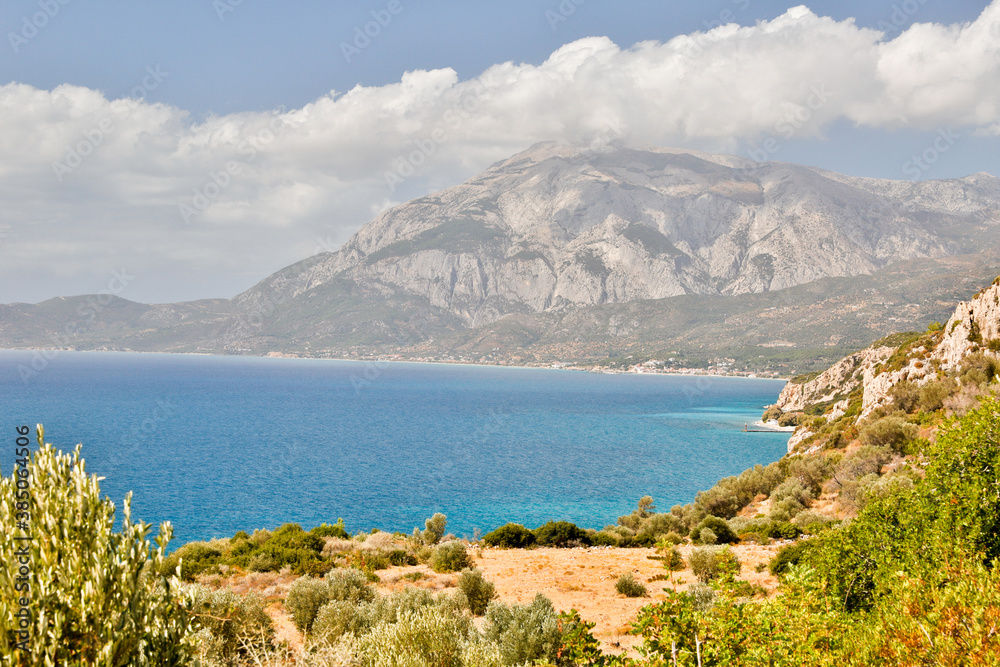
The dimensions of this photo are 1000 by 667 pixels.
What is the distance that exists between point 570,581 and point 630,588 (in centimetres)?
225

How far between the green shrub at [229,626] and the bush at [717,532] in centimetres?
1840

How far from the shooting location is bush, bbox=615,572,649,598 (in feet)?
51.6

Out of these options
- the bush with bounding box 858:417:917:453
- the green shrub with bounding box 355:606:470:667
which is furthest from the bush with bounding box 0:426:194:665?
the bush with bounding box 858:417:917:453

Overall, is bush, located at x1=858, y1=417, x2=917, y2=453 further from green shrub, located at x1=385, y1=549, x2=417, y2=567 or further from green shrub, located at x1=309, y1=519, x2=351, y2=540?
green shrub, located at x1=309, y1=519, x2=351, y2=540

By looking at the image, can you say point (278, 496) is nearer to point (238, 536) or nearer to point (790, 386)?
point (238, 536)

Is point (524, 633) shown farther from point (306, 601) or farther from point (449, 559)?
point (449, 559)

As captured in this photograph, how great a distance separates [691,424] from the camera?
92125mm

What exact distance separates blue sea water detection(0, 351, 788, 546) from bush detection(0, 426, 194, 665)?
35.7 m

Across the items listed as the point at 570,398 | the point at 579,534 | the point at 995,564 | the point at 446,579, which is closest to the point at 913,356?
the point at 579,534

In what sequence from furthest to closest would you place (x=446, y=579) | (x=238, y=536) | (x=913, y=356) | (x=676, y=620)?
(x=913, y=356)
(x=238, y=536)
(x=446, y=579)
(x=676, y=620)

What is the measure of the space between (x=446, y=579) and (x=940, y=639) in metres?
15.0

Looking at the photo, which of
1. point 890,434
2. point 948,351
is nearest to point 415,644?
point 890,434

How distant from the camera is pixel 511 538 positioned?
2631cm

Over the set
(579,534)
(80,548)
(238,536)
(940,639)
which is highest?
(80,548)
